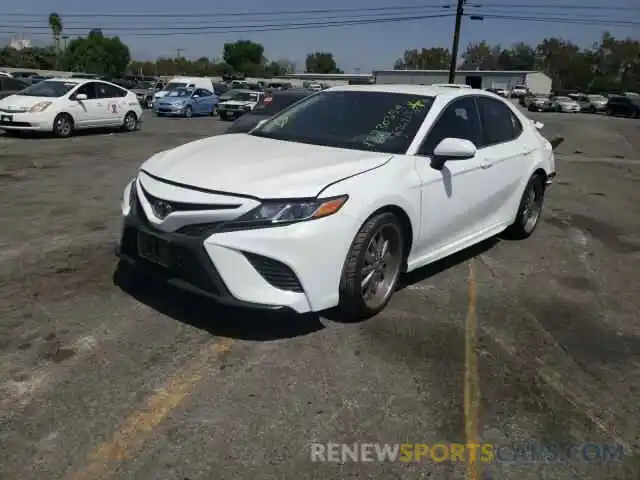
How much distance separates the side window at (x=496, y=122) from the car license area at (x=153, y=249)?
9.73 feet

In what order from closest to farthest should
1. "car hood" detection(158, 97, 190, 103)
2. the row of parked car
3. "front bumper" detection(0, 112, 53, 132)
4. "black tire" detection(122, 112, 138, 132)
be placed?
"front bumper" detection(0, 112, 53, 132), "black tire" detection(122, 112, 138, 132), "car hood" detection(158, 97, 190, 103), the row of parked car

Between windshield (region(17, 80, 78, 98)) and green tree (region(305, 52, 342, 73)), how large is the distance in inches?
5389

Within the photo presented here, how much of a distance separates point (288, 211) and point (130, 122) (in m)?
15.6

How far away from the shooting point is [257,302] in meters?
3.52

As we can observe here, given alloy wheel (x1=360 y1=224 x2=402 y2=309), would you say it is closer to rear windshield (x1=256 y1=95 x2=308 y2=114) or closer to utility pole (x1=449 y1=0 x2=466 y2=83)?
rear windshield (x1=256 y1=95 x2=308 y2=114)

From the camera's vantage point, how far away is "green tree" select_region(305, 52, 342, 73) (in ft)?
487

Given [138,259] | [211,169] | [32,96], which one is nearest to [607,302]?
[211,169]

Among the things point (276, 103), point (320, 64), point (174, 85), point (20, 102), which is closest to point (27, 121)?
point (20, 102)

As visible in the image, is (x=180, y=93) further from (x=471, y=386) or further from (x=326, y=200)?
(x=471, y=386)

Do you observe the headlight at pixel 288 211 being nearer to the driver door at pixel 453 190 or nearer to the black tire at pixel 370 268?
the black tire at pixel 370 268

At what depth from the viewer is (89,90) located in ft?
Answer: 52.3

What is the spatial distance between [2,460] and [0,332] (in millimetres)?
1374

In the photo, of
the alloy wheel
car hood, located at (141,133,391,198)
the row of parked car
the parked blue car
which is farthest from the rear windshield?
the row of parked car

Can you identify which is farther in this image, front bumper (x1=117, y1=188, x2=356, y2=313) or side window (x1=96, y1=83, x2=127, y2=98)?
side window (x1=96, y1=83, x2=127, y2=98)
